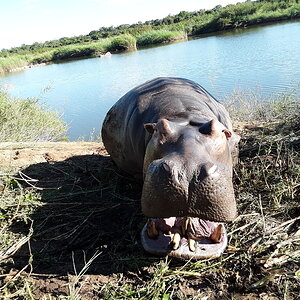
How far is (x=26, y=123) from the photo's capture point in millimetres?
8547

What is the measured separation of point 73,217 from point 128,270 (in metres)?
0.99

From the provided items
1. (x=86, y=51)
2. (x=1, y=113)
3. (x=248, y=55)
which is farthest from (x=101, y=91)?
(x=86, y=51)

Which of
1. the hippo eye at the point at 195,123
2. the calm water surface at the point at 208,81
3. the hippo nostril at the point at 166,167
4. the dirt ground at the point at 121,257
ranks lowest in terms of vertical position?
the calm water surface at the point at 208,81

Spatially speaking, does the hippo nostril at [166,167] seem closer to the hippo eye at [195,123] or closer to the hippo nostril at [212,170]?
the hippo nostril at [212,170]

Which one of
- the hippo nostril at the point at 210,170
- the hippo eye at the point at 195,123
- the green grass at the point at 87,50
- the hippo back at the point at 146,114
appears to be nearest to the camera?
the hippo nostril at the point at 210,170

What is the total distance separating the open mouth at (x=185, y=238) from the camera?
230 cm

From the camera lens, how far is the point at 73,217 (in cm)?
321

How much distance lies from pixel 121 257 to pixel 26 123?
675 cm


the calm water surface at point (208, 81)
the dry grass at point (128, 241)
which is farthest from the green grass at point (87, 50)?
the dry grass at point (128, 241)

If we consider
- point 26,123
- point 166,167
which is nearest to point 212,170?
point 166,167

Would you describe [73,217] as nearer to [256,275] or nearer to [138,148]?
[138,148]

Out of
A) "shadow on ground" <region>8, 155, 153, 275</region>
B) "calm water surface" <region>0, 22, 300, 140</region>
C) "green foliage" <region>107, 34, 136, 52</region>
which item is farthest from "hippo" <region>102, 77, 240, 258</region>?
"green foliage" <region>107, 34, 136, 52</region>

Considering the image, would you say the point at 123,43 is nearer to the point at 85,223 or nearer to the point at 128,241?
the point at 85,223

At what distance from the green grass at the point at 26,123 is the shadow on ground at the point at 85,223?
3.58m
